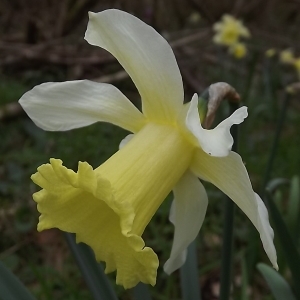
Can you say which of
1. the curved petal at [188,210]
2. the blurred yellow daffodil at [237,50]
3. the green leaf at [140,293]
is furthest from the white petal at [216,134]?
the blurred yellow daffodil at [237,50]

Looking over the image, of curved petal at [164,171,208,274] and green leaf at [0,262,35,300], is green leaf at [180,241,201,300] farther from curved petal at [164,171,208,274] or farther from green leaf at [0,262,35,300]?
green leaf at [0,262,35,300]

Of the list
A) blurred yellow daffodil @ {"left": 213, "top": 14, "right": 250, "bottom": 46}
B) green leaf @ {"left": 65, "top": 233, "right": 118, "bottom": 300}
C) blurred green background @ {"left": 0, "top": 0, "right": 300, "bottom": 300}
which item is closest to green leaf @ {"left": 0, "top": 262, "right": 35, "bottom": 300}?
green leaf @ {"left": 65, "top": 233, "right": 118, "bottom": 300}

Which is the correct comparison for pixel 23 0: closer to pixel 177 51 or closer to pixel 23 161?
pixel 177 51

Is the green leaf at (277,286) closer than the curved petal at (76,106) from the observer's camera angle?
No

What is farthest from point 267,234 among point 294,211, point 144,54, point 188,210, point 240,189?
point 294,211

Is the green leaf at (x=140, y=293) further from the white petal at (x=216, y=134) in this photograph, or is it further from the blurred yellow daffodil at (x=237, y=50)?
the blurred yellow daffodil at (x=237, y=50)

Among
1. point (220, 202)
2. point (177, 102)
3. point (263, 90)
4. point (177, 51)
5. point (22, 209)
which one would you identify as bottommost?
point (263, 90)

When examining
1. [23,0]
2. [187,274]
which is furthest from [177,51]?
[187,274]
